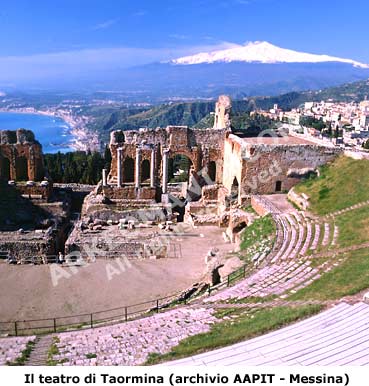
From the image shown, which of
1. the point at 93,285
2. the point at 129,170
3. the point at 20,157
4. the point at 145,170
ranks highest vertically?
the point at 20,157

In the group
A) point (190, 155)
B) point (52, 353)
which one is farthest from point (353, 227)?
point (190, 155)

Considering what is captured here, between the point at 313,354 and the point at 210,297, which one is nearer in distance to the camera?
the point at 313,354

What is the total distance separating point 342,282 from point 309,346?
16.3ft

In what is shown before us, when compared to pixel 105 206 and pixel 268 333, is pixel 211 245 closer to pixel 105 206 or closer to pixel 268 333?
pixel 105 206

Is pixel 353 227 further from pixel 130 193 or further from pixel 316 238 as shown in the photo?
pixel 130 193

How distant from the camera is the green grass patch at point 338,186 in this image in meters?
24.7

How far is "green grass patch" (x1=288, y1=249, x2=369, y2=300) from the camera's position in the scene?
1505cm

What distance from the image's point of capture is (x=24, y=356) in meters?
13.0

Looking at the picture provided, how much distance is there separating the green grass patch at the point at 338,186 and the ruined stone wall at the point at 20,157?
21.4 m

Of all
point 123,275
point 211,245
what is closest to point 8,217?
point 123,275

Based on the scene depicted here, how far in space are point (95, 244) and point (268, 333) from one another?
1457 centimetres

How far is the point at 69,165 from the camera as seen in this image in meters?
54.8

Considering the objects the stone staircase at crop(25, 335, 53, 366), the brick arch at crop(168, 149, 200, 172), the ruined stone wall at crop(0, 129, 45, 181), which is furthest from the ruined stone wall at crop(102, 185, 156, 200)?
the stone staircase at crop(25, 335, 53, 366)

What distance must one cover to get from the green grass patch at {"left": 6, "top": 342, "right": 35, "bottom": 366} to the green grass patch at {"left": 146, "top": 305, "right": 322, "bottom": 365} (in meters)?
3.82
